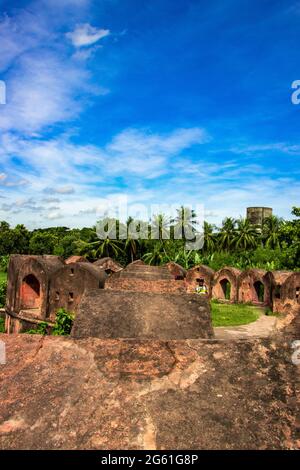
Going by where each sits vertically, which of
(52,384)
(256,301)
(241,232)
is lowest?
(256,301)

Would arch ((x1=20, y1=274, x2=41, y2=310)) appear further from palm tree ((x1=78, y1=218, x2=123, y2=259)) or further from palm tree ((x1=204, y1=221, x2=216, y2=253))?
palm tree ((x1=204, y1=221, x2=216, y2=253))

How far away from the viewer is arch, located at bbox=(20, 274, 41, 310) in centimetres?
2114

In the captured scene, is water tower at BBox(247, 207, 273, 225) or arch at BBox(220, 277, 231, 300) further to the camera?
water tower at BBox(247, 207, 273, 225)

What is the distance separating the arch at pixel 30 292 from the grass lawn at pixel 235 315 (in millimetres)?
10091

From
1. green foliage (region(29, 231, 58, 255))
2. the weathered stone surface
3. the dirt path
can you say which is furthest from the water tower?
the weathered stone surface

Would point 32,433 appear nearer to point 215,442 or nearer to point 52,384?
point 52,384

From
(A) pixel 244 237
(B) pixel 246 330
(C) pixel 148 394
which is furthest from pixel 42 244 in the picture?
(C) pixel 148 394

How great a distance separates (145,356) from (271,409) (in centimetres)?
77

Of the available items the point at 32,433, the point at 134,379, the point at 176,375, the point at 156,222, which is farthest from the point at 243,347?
the point at 156,222

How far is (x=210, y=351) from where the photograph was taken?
232 centimetres

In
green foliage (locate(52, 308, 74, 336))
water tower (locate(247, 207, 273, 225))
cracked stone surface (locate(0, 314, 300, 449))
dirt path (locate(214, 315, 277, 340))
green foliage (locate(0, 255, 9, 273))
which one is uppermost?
water tower (locate(247, 207, 273, 225))

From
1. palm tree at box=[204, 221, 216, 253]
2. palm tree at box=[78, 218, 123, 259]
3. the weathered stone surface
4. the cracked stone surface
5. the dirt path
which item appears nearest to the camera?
the cracked stone surface

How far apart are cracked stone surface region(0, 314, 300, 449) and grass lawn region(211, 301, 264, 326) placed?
1529 cm

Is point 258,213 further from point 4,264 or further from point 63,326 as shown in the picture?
point 63,326
